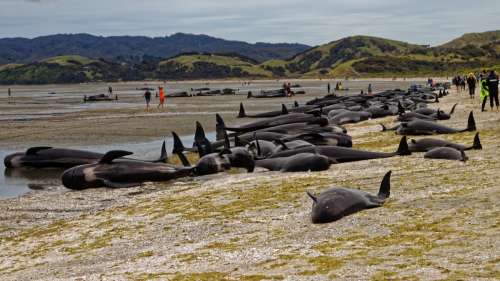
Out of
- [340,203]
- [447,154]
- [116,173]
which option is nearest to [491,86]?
[447,154]

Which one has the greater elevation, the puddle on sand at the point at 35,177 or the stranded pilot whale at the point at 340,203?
the stranded pilot whale at the point at 340,203

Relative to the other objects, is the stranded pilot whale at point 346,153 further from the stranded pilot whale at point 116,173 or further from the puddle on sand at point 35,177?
the puddle on sand at point 35,177

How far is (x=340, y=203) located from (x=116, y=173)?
27.6 feet

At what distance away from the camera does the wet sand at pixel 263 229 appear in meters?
7.38

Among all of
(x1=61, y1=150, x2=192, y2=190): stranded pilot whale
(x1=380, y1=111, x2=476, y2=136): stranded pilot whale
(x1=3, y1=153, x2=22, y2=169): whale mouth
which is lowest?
(x1=3, y1=153, x2=22, y2=169): whale mouth

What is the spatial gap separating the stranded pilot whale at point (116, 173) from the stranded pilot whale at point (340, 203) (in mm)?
7519

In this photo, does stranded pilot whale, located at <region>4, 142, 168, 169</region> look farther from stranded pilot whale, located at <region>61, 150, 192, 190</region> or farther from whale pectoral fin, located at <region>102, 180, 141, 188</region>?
whale pectoral fin, located at <region>102, 180, 141, 188</region>

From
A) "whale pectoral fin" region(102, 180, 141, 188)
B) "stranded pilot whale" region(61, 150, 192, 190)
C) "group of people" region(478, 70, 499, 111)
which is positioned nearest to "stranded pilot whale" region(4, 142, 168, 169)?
"stranded pilot whale" region(61, 150, 192, 190)

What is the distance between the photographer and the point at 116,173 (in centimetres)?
1670

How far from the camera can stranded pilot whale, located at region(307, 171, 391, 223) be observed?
9.53m

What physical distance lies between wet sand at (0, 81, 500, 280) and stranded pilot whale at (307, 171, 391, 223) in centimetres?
17

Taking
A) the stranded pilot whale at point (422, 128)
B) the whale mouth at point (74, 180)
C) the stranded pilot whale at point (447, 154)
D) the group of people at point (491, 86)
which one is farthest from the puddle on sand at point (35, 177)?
the group of people at point (491, 86)

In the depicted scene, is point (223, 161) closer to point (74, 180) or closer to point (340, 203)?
point (74, 180)

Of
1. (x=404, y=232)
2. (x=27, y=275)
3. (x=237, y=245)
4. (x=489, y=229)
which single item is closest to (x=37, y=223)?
(x=27, y=275)
